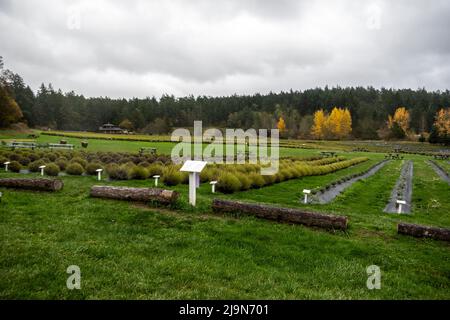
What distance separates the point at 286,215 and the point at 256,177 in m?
10.00

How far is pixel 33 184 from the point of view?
13102 millimetres

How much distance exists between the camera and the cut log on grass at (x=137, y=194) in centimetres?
1130

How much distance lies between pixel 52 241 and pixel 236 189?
36.9 ft

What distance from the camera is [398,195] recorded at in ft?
69.4

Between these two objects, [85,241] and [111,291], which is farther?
[85,241]

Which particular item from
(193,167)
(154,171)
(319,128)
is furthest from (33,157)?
(319,128)

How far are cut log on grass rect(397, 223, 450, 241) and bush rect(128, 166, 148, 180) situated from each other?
48.0 feet

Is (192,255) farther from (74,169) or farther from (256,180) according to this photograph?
(74,169)

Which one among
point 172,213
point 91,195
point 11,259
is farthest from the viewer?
point 91,195

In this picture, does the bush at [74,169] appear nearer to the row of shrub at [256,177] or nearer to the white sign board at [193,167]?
the row of shrub at [256,177]

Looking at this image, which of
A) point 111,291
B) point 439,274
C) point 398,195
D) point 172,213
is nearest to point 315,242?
point 439,274

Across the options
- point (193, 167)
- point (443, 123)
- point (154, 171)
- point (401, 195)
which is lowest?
point (401, 195)

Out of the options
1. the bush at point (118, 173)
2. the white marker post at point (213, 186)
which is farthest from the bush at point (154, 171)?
the white marker post at point (213, 186)

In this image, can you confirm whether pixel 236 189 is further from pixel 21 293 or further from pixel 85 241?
pixel 21 293
